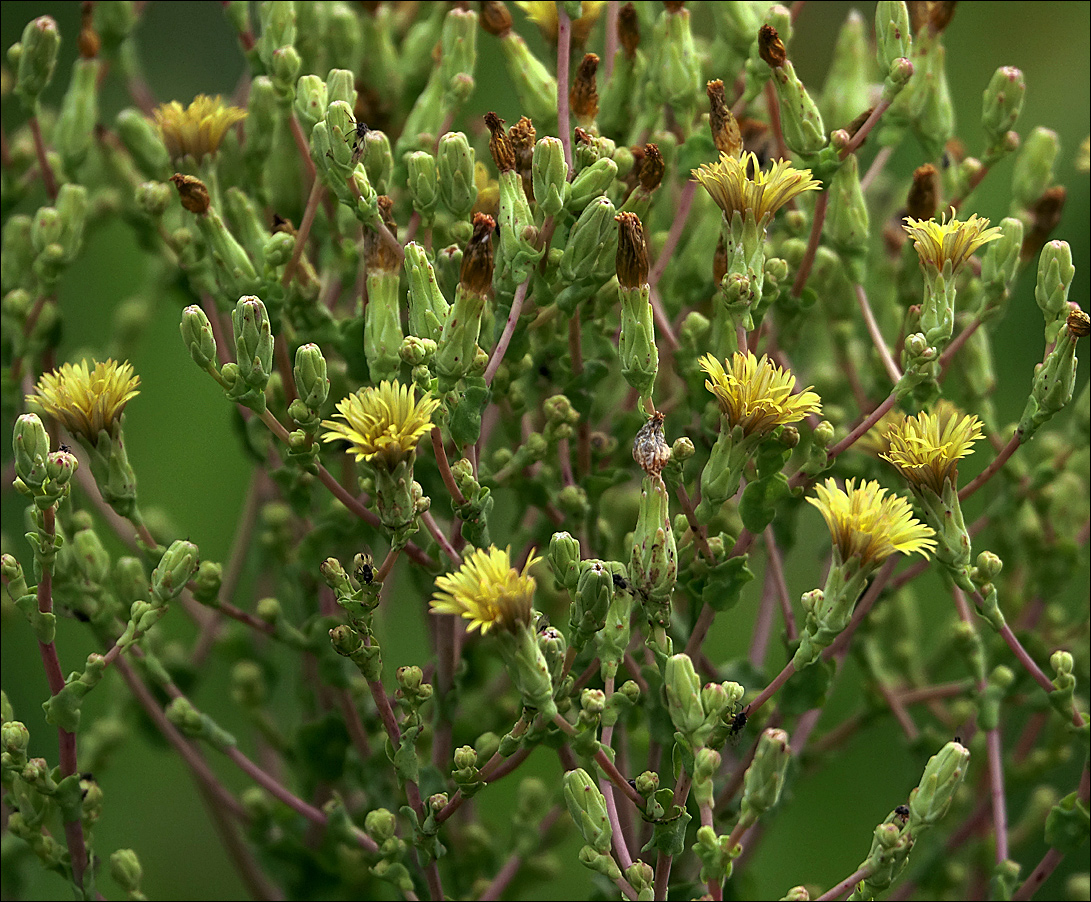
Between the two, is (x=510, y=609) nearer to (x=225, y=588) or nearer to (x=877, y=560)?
(x=877, y=560)

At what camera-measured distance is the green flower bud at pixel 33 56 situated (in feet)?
1.99

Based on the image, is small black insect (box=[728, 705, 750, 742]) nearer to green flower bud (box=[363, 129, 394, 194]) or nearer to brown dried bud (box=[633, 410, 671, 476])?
brown dried bud (box=[633, 410, 671, 476])

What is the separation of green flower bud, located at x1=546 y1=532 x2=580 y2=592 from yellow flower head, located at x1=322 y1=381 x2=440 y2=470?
0.06m

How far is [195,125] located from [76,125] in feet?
0.31

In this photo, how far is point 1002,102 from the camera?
606 mm

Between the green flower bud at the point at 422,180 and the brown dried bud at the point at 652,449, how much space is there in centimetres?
14

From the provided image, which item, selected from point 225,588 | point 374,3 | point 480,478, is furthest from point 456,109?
point 225,588

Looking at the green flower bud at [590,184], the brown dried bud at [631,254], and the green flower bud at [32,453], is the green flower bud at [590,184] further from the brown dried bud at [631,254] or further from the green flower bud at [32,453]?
the green flower bud at [32,453]

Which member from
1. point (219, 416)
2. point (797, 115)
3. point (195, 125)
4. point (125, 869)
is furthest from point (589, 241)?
point (219, 416)

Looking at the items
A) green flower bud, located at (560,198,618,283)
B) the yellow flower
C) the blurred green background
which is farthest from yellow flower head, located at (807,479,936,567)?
the blurred green background

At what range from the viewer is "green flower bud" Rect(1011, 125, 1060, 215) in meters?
0.65

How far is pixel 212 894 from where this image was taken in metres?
0.89

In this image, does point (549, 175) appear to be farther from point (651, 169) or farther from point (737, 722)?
point (737, 722)

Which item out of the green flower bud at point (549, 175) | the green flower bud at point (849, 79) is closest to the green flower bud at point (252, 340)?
the green flower bud at point (549, 175)
